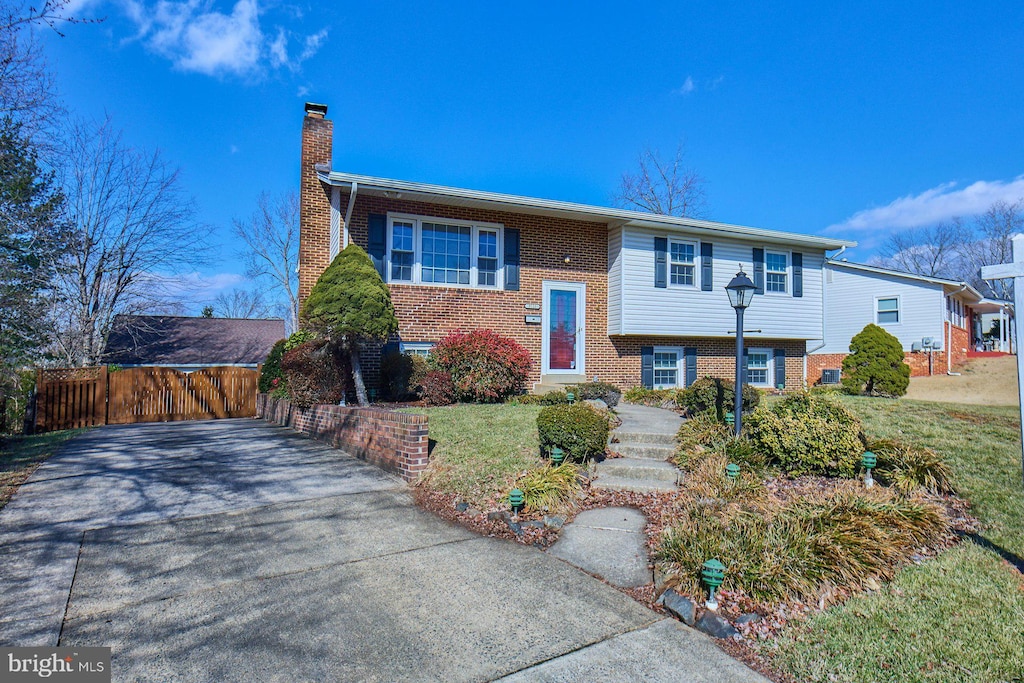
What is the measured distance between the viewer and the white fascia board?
11586mm

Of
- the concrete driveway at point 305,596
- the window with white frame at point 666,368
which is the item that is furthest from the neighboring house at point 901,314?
the concrete driveway at point 305,596

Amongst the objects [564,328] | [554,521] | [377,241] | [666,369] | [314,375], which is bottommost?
[554,521]

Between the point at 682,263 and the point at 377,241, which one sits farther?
the point at 682,263

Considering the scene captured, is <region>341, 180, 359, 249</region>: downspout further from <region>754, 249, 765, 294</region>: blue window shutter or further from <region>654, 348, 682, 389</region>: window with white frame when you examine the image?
<region>754, 249, 765, 294</region>: blue window shutter

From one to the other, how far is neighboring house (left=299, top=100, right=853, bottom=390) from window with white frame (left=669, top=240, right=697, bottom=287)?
3 cm

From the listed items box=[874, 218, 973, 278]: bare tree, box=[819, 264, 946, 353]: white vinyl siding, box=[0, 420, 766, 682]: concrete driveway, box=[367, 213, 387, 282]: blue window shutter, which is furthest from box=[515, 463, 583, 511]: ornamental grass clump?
box=[874, 218, 973, 278]: bare tree

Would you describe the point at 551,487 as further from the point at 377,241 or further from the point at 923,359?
the point at 923,359

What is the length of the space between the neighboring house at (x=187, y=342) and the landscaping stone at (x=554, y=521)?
20644mm

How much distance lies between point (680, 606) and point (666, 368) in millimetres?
11962

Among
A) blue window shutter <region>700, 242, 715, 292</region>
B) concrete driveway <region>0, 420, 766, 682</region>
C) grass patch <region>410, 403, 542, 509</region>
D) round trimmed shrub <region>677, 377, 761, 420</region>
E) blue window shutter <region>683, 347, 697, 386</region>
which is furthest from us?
blue window shutter <region>683, 347, 697, 386</region>

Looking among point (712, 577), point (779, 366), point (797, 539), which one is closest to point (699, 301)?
point (779, 366)

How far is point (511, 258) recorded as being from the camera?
43.7 ft

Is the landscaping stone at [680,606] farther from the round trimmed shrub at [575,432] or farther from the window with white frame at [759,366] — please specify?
the window with white frame at [759,366]

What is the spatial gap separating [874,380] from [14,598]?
1806 centimetres
